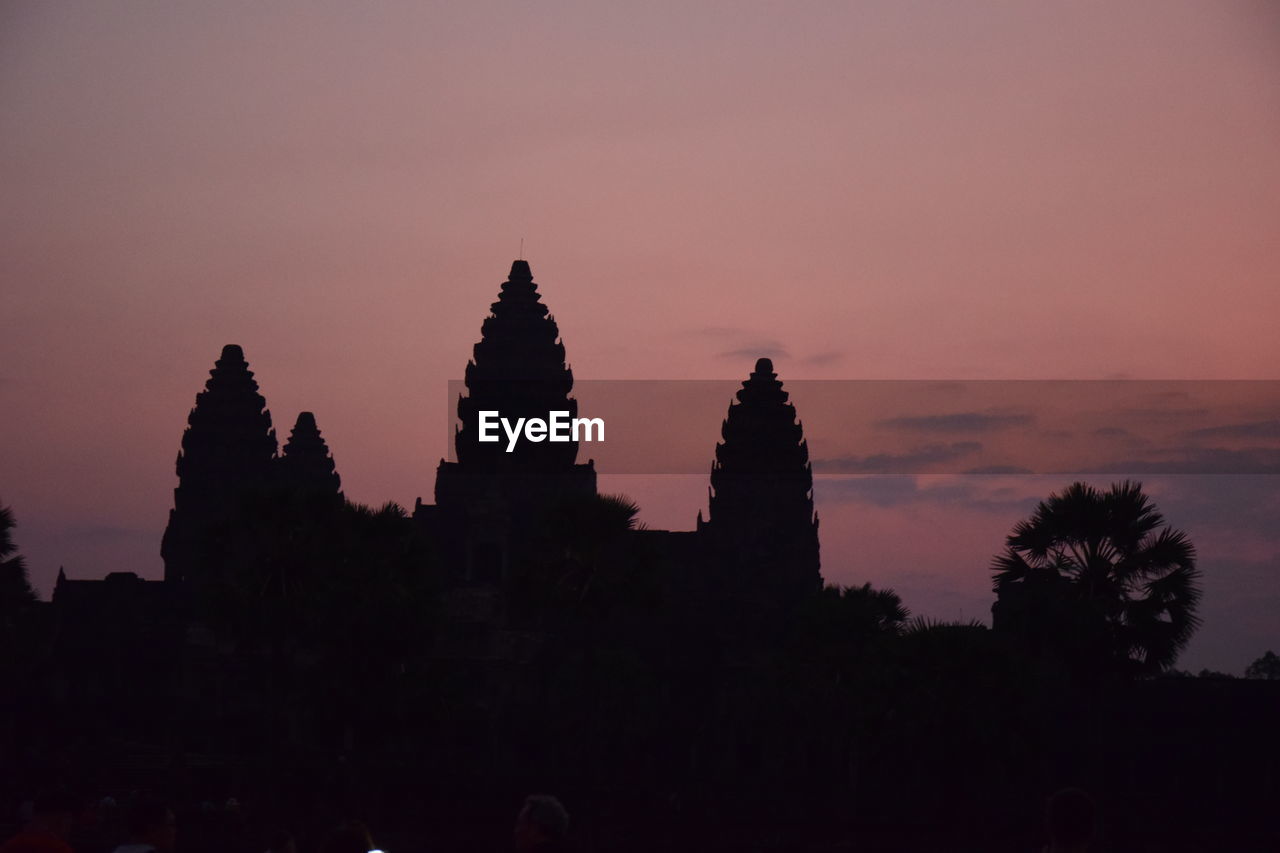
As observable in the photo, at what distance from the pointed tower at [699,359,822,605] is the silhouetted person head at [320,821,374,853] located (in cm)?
8794

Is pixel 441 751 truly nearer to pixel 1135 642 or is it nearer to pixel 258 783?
pixel 258 783

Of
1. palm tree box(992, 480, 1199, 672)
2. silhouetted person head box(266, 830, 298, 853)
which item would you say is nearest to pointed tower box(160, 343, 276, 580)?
palm tree box(992, 480, 1199, 672)

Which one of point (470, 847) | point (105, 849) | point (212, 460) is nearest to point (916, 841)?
point (470, 847)

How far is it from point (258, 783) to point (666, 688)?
29937 millimetres

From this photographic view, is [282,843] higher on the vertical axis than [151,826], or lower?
lower

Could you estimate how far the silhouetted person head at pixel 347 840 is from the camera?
10.5 m

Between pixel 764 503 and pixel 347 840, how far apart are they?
91635 mm

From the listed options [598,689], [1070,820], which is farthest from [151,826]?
[598,689]

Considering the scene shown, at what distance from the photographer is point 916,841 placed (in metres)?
39.7

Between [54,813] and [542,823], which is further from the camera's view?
[54,813]

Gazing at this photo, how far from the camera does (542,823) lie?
10016 mm

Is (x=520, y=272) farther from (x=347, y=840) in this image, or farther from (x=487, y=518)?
(x=347, y=840)

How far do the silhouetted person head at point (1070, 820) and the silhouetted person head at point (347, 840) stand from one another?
13.2ft

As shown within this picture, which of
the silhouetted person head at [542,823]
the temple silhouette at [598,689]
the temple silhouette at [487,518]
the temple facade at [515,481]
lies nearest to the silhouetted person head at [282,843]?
Result: the temple silhouette at [598,689]
